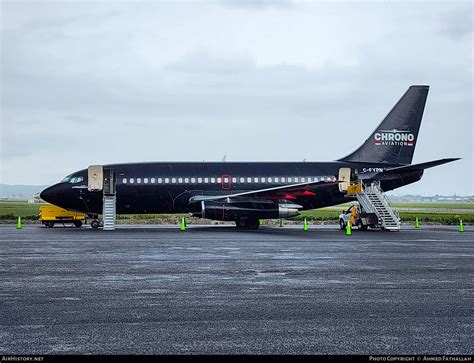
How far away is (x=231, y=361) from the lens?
6.54 m

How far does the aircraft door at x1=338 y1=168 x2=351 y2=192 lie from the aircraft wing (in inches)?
68.1

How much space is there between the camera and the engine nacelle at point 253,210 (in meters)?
34.4

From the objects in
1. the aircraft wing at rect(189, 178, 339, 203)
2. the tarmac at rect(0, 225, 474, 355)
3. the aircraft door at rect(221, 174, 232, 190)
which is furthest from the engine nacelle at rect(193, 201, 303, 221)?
the tarmac at rect(0, 225, 474, 355)

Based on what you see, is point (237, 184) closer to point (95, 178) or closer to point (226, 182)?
point (226, 182)

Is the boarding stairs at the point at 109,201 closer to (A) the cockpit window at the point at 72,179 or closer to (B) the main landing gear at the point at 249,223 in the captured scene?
(A) the cockpit window at the point at 72,179

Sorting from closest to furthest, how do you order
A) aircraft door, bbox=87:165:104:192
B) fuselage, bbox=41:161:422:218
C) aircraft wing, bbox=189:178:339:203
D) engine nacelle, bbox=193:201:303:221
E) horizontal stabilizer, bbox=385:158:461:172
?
horizontal stabilizer, bbox=385:158:461:172 → aircraft wing, bbox=189:178:339:203 → engine nacelle, bbox=193:201:303:221 → aircraft door, bbox=87:165:104:192 → fuselage, bbox=41:161:422:218

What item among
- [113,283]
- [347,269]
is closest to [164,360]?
[113,283]

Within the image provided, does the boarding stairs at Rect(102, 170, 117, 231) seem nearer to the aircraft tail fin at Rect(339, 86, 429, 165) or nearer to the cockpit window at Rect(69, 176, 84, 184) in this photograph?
the cockpit window at Rect(69, 176, 84, 184)

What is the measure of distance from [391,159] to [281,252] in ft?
72.7

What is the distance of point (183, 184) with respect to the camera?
1439 inches

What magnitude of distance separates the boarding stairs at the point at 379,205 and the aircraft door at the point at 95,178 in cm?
1535

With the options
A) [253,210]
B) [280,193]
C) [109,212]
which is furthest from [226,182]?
[109,212]

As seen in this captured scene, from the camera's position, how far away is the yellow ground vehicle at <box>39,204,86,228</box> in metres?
39.5

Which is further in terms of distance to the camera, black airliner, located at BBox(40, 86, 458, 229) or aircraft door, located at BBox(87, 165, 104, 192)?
aircraft door, located at BBox(87, 165, 104, 192)
